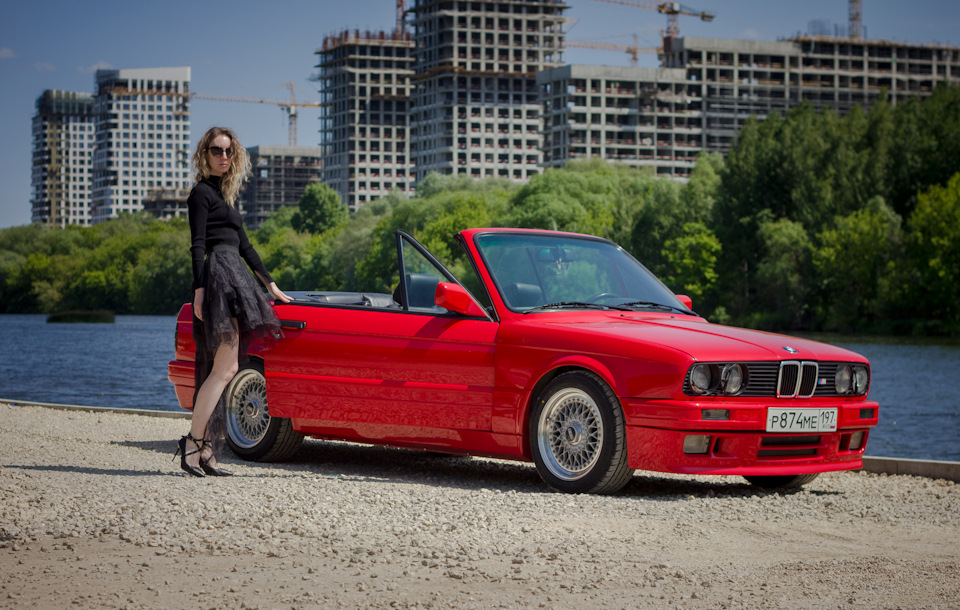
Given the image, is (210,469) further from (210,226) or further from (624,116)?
(624,116)

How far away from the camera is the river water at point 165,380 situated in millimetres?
25703

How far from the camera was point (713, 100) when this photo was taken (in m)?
194

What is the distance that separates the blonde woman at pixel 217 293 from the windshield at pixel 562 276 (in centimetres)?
160

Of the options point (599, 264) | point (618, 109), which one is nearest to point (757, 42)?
point (618, 109)

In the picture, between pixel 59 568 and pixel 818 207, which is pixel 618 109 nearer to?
pixel 818 207

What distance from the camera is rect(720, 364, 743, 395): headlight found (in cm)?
745

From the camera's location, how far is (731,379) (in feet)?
24.6

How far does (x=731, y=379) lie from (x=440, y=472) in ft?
8.57

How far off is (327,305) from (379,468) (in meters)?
1.32

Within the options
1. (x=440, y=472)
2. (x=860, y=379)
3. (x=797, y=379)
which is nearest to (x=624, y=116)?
(x=440, y=472)

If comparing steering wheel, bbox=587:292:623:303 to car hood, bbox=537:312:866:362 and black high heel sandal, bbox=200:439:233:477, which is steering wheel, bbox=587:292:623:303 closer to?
Result: car hood, bbox=537:312:866:362

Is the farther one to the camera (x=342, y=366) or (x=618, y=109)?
(x=618, y=109)

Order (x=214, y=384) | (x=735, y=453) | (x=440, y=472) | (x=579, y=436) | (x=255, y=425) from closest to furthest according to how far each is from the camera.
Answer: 1. (x=735, y=453)
2. (x=579, y=436)
3. (x=214, y=384)
4. (x=440, y=472)
5. (x=255, y=425)

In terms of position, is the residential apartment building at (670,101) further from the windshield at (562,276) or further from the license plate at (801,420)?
the license plate at (801,420)
